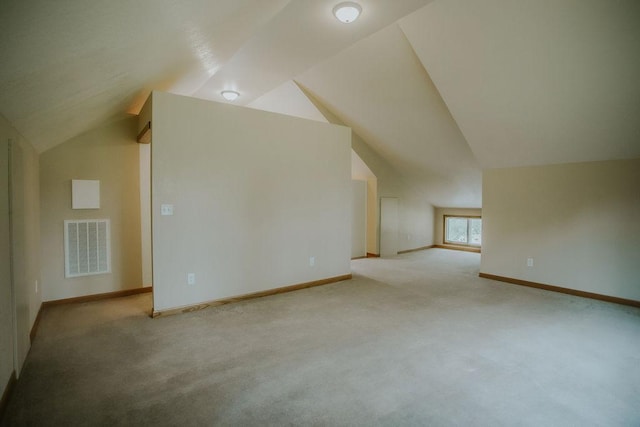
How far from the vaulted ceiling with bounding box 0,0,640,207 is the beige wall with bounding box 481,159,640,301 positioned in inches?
11.2

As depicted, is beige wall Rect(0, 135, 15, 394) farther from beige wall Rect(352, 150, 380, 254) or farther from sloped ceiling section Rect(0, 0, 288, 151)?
beige wall Rect(352, 150, 380, 254)

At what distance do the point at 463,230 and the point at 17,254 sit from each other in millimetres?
8897

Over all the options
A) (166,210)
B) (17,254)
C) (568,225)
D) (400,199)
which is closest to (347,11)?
(166,210)

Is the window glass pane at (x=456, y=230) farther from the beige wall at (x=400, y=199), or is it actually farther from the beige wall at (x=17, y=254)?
the beige wall at (x=17, y=254)

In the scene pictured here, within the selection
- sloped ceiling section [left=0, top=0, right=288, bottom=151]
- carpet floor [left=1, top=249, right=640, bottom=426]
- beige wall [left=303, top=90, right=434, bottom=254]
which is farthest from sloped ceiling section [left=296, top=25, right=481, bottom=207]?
carpet floor [left=1, top=249, right=640, bottom=426]

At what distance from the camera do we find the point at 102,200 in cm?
420

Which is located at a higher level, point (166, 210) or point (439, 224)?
point (166, 210)

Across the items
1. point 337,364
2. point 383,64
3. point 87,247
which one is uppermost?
point 383,64

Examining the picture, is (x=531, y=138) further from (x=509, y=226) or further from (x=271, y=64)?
(x=271, y=64)

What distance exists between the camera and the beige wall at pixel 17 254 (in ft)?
6.68

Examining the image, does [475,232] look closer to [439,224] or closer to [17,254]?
[439,224]

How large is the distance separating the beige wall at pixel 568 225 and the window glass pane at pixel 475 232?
10.2 feet

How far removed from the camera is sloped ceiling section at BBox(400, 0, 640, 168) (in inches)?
114


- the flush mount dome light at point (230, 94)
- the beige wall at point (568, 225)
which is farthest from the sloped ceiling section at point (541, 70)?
the flush mount dome light at point (230, 94)
